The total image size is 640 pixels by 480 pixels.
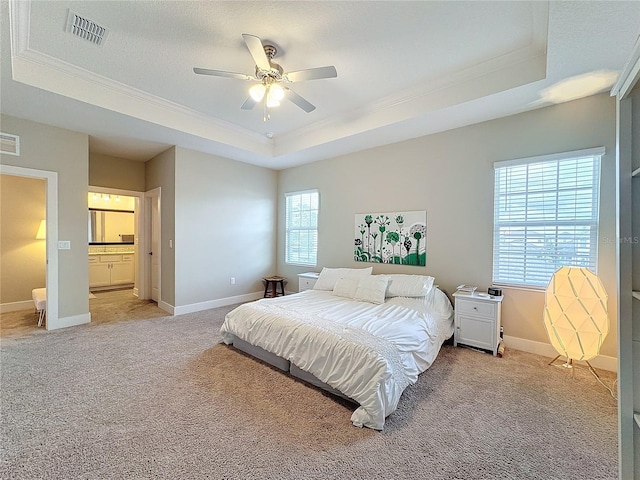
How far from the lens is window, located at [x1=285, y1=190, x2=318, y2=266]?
552 cm

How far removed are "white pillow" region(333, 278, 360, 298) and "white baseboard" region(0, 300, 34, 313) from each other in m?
5.42

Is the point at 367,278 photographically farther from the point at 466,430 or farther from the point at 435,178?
the point at 466,430

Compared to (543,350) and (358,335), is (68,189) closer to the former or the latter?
(358,335)

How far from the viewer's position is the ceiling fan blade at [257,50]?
2.04 metres

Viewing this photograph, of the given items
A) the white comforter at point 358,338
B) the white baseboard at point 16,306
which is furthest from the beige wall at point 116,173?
the white comforter at point 358,338

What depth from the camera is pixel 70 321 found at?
13.0 ft

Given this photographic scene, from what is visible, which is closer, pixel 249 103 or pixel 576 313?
pixel 576 313

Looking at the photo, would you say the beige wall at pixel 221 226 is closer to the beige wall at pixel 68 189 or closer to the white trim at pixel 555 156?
the beige wall at pixel 68 189

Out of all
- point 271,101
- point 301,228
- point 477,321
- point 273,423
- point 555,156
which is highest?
point 271,101

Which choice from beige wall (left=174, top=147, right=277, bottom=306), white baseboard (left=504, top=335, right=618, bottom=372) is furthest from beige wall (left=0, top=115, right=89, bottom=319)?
white baseboard (left=504, top=335, right=618, bottom=372)

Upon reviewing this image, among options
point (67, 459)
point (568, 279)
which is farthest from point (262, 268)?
point (568, 279)

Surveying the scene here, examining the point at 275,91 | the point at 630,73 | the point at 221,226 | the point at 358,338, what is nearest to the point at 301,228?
the point at 221,226

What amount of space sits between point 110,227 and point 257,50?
7.51m

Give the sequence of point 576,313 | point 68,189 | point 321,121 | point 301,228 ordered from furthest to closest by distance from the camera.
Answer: point 301,228 < point 321,121 < point 68,189 < point 576,313
